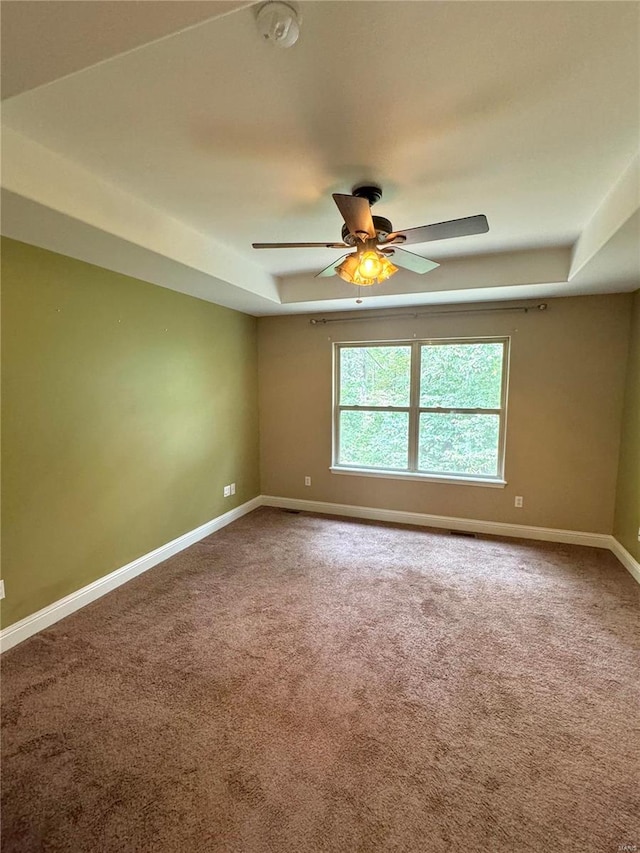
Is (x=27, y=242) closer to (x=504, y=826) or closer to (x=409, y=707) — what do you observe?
(x=409, y=707)

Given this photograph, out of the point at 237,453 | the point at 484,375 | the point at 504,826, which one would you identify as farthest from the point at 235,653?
the point at 484,375

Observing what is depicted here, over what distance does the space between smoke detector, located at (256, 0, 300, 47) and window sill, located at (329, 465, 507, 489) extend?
3.60 metres

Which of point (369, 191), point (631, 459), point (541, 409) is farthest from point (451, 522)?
point (369, 191)

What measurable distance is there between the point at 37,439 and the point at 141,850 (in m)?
2.04

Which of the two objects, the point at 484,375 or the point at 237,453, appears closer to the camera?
the point at 484,375

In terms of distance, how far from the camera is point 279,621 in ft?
8.02

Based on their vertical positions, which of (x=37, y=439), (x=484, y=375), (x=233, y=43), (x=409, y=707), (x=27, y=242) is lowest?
(x=409, y=707)

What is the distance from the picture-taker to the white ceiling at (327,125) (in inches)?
45.0

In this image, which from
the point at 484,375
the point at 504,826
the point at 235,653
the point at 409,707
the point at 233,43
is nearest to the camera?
the point at 233,43

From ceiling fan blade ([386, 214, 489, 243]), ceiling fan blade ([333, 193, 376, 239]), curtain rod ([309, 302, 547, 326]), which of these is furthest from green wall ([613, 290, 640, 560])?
ceiling fan blade ([333, 193, 376, 239])

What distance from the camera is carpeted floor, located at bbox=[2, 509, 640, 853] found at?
1309 mm

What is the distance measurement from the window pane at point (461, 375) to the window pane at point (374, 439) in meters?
0.39

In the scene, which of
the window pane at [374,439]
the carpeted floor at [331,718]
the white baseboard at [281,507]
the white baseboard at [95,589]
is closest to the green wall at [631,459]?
the white baseboard at [281,507]

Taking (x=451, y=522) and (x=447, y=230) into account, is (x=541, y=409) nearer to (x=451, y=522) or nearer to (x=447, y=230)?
(x=451, y=522)
